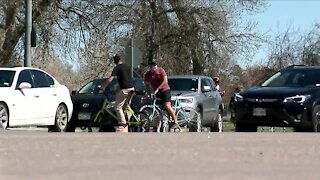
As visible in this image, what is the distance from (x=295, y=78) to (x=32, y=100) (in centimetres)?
533

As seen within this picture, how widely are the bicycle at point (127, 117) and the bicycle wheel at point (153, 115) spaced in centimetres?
9

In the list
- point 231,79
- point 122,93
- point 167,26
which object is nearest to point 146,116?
point 122,93

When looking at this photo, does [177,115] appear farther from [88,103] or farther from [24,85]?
[24,85]

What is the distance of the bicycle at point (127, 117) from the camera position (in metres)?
14.8

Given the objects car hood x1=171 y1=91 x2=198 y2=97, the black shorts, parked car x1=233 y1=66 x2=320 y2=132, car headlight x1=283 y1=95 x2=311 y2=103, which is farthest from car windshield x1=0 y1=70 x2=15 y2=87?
car headlight x1=283 y1=95 x2=311 y2=103

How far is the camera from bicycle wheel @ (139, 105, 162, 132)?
48.8 feet

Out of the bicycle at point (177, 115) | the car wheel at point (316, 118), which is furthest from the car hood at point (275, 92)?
the bicycle at point (177, 115)
